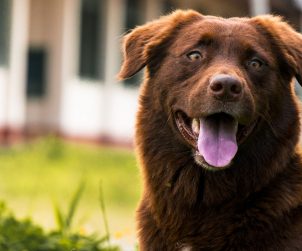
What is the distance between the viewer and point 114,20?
25359 mm

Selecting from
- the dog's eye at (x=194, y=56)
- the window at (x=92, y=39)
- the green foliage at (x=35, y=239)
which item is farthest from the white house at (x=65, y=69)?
the dog's eye at (x=194, y=56)

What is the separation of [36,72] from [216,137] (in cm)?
1935

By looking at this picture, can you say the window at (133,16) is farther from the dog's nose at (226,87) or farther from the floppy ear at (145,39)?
the dog's nose at (226,87)

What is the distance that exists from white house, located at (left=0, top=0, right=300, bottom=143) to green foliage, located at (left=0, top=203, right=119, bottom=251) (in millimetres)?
14445

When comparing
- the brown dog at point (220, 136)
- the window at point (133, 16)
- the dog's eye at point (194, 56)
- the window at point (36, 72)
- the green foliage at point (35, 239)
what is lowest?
the window at point (36, 72)

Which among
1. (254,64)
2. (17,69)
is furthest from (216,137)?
(17,69)

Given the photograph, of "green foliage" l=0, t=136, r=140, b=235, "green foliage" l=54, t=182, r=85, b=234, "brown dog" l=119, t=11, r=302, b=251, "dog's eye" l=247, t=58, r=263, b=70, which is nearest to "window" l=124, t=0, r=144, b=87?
→ "green foliage" l=0, t=136, r=140, b=235

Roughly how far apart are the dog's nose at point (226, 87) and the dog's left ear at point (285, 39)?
61 centimetres

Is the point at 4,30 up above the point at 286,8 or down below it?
below

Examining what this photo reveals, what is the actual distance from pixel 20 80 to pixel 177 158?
16585 mm

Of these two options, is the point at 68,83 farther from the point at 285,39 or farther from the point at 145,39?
the point at 285,39

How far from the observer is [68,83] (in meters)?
23.1

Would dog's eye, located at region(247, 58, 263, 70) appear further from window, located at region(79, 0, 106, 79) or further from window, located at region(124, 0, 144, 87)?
window, located at region(124, 0, 144, 87)

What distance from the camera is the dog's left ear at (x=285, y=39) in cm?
539
